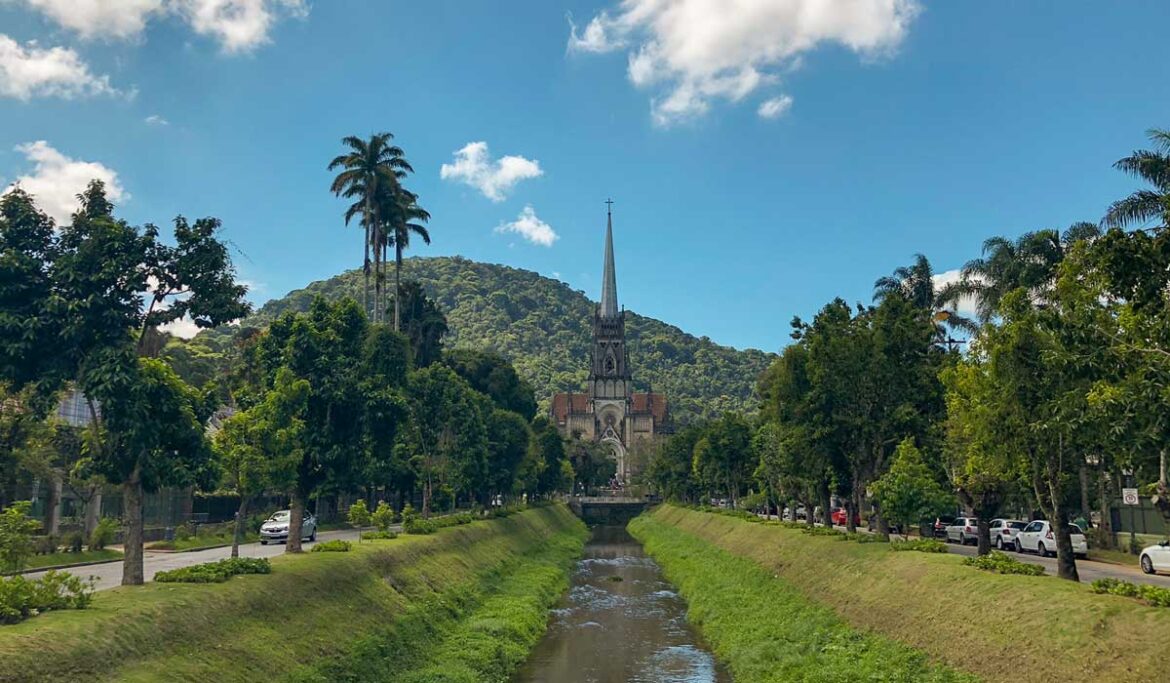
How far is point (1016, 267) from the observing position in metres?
52.1

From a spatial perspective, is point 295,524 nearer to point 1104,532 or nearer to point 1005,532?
point 1005,532

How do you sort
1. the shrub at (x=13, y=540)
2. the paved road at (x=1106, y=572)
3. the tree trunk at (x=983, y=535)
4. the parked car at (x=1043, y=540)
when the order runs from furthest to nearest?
the parked car at (x=1043, y=540) → the tree trunk at (x=983, y=535) → the paved road at (x=1106, y=572) → the shrub at (x=13, y=540)

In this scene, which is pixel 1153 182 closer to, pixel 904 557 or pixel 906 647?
pixel 904 557

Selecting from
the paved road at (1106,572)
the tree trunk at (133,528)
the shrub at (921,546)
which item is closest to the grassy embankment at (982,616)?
the shrub at (921,546)

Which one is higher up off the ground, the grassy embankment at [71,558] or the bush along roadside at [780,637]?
the grassy embankment at [71,558]

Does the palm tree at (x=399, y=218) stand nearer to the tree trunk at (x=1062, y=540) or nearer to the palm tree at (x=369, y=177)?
the palm tree at (x=369, y=177)

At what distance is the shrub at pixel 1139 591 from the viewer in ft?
55.3

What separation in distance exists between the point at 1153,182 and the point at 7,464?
55.4m

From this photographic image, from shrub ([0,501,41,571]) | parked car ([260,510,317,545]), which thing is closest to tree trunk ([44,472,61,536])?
parked car ([260,510,317,545])

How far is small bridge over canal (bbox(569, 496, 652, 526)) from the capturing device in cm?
13638

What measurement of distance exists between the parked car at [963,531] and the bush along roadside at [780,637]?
13315 millimetres

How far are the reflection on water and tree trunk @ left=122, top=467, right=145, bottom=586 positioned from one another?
1263 cm

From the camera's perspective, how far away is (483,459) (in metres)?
60.2

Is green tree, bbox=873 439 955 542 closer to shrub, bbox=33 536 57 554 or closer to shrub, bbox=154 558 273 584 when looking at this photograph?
shrub, bbox=154 558 273 584
